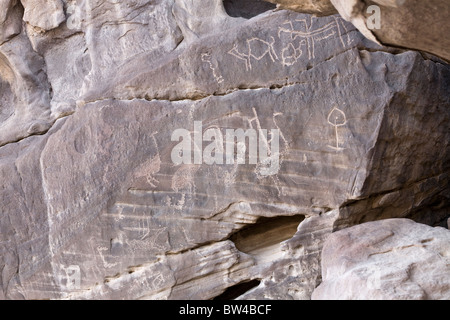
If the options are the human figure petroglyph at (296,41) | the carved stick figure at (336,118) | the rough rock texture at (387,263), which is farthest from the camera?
the human figure petroglyph at (296,41)

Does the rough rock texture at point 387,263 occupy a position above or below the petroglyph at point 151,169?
above

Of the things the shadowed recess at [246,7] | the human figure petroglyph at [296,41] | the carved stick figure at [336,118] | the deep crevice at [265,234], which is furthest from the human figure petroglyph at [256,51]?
the deep crevice at [265,234]

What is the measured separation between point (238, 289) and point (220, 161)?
962 millimetres

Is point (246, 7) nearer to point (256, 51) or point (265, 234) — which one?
point (256, 51)

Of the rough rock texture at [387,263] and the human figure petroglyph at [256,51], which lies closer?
the rough rock texture at [387,263]

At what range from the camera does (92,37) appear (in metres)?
4.95

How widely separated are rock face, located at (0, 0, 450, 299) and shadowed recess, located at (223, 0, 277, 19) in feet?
0.74

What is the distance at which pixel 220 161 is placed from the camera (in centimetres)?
447

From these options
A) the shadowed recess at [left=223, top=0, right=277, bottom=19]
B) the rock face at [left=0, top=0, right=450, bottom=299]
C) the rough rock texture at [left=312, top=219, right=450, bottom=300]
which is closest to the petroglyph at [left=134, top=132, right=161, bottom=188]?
the rock face at [left=0, top=0, right=450, bottom=299]

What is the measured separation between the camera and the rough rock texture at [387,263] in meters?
2.99

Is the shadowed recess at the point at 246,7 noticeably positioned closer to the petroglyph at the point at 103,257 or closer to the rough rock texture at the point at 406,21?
the rough rock texture at the point at 406,21

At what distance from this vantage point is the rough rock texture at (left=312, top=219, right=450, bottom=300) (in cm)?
299
